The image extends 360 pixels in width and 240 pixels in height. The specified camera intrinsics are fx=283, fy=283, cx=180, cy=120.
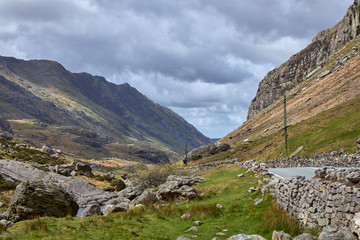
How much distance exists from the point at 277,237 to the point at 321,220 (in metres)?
2.77

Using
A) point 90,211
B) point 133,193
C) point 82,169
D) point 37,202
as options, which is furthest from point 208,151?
point 37,202

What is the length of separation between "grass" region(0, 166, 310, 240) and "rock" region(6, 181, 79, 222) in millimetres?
4129

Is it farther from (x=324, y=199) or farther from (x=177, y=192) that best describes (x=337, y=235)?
(x=177, y=192)

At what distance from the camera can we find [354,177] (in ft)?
36.8

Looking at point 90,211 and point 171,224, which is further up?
point 171,224

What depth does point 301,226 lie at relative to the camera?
44.8 feet

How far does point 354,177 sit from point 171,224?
447 inches

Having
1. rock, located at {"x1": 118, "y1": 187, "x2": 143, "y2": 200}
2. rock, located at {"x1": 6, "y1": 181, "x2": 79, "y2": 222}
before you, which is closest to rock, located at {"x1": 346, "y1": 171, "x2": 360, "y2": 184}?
rock, located at {"x1": 6, "y1": 181, "x2": 79, "y2": 222}

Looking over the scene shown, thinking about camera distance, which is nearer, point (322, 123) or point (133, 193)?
point (133, 193)

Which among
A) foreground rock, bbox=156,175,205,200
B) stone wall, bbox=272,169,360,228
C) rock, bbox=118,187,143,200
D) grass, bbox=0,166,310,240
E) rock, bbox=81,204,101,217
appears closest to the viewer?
stone wall, bbox=272,169,360,228

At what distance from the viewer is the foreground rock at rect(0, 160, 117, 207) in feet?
174

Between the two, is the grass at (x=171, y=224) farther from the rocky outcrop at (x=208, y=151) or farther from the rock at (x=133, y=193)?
the rocky outcrop at (x=208, y=151)

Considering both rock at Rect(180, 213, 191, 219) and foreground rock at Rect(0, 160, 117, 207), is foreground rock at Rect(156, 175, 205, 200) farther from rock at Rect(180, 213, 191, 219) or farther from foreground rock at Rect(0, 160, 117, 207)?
foreground rock at Rect(0, 160, 117, 207)

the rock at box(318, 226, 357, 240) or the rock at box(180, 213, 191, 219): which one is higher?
the rock at box(318, 226, 357, 240)
